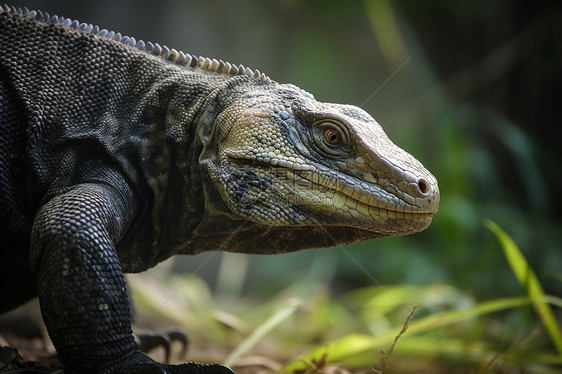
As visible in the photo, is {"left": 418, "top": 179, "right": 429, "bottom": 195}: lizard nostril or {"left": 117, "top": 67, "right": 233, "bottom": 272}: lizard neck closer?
{"left": 418, "top": 179, "right": 429, "bottom": 195}: lizard nostril

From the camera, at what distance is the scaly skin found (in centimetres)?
206

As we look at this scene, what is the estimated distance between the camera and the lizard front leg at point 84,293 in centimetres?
194

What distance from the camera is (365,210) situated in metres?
2.30

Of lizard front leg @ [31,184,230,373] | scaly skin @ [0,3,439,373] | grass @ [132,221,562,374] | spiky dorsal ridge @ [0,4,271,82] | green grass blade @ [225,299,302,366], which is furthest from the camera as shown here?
grass @ [132,221,562,374]

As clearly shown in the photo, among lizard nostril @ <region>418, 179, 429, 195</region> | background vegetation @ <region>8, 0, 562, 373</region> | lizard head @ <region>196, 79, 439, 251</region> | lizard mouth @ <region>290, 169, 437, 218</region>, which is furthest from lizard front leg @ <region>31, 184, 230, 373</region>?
background vegetation @ <region>8, 0, 562, 373</region>

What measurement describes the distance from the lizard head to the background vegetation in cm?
176

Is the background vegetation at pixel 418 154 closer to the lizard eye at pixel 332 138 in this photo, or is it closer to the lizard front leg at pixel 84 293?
the lizard eye at pixel 332 138

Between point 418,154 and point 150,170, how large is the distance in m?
4.62

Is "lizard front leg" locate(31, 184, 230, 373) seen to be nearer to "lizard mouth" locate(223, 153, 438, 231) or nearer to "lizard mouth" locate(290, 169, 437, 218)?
"lizard mouth" locate(223, 153, 438, 231)

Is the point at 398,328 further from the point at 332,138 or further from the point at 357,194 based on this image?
the point at 332,138

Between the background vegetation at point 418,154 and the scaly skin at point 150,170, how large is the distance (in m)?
1.68

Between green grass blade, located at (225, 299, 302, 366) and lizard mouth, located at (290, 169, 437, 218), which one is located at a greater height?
lizard mouth, located at (290, 169, 437, 218)

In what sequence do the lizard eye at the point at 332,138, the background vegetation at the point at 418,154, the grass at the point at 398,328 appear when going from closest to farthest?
1. the lizard eye at the point at 332,138
2. the grass at the point at 398,328
3. the background vegetation at the point at 418,154

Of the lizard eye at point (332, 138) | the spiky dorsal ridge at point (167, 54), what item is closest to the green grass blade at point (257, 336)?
the lizard eye at point (332, 138)
